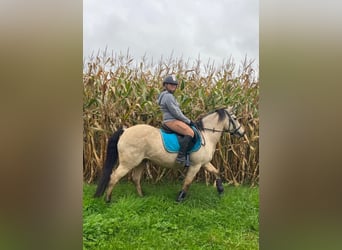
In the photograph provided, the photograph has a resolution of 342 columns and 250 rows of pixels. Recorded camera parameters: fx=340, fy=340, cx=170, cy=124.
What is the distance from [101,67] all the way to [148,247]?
5.60ft

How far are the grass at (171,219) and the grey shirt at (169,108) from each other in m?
0.62

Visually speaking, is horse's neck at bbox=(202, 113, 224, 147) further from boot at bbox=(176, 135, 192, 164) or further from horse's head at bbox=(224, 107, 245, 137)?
boot at bbox=(176, 135, 192, 164)

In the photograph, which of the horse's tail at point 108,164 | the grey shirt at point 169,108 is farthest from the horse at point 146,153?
the grey shirt at point 169,108

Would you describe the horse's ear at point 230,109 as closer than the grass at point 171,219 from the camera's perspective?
No

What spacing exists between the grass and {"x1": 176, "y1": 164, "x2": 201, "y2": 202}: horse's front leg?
4 cm

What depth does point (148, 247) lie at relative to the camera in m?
3.12

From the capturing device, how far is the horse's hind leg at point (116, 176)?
312cm

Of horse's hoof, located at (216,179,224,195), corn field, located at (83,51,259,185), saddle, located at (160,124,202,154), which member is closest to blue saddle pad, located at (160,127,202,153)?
saddle, located at (160,124,202,154)

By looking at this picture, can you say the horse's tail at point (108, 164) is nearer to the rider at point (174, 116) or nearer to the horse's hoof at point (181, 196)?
the rider at point (174, 116)

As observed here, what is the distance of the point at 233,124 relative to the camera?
10.5ft
